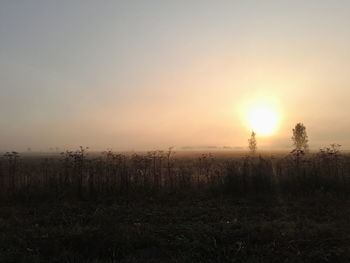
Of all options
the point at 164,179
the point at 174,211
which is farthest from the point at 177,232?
the point at 164,179

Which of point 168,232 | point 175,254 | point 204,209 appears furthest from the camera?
point 204,209

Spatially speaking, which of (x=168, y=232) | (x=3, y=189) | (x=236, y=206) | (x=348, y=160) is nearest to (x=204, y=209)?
(x=236, y=206)

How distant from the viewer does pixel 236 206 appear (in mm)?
13289

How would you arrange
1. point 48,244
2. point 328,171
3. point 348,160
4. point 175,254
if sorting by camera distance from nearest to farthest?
point 175,254, point 48,244, point 328,171, point 348,160

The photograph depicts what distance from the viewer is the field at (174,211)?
8.38 m

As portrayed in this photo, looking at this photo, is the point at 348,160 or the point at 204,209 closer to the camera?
the point at 204,209

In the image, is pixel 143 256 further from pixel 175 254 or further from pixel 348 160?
pixel 348 160

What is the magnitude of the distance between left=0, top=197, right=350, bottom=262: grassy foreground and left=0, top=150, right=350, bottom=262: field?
0.07ft

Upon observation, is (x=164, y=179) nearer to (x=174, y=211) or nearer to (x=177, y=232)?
(x=174, y=211)

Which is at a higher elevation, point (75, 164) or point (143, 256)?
point (75, 164)

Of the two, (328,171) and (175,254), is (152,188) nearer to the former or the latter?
(328,171)

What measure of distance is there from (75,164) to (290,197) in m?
7.40

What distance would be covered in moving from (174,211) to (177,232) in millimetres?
2665

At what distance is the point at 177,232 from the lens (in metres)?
9.67
